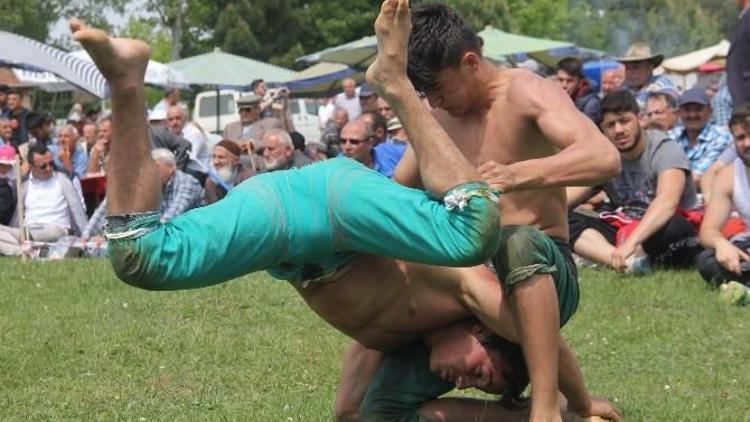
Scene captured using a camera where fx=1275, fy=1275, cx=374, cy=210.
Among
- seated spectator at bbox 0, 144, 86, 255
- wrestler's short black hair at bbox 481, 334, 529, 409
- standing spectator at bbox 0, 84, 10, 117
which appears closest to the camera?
wrestler's short black hair at bbox 481, 334, 529, 409

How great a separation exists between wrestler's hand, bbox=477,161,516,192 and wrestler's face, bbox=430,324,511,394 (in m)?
0.56

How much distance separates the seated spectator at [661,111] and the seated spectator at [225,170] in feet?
13.5

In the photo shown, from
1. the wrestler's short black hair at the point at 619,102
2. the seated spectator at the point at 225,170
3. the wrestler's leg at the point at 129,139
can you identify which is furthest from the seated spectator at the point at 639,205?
the wrestler's leg at the point at 129,139

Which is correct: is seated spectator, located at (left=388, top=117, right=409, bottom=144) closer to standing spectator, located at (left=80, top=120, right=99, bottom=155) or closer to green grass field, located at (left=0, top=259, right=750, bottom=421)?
green grass field, located at (left=0, top=259, right=750, bottom=421)

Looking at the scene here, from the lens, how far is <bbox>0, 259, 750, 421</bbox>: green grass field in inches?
213

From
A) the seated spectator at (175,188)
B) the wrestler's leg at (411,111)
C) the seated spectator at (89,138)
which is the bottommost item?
the seated spectator at (89,138)

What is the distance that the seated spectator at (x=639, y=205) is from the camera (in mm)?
9133

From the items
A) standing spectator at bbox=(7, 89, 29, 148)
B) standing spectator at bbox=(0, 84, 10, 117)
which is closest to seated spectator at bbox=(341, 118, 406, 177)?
standing spectator at bbox=(7, 89, 29, 148)

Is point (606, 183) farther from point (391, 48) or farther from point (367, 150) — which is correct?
point (391, 48)

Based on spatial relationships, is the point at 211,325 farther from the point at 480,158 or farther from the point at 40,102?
the point at 40,102

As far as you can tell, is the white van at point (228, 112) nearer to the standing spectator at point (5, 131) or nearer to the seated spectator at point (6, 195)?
the standing spectator at point (5, 131)

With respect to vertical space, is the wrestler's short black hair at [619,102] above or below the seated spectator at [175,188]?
above

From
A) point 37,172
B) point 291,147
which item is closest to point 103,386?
point 291,147

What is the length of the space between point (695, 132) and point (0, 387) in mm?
6998
